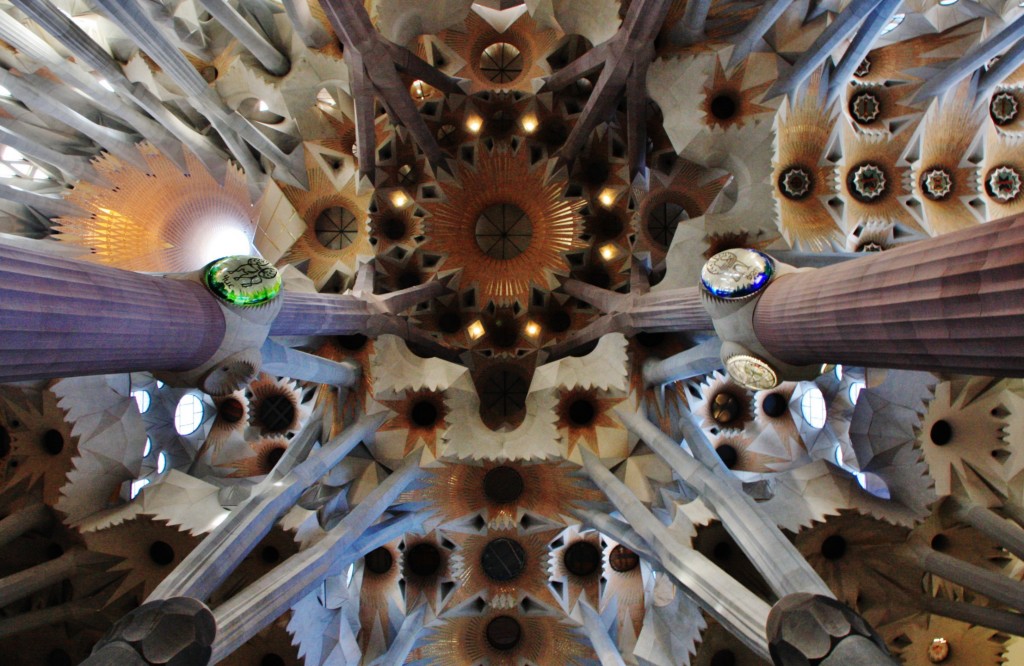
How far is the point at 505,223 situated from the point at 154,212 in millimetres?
7706

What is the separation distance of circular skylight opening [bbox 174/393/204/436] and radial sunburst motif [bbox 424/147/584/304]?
679 cm

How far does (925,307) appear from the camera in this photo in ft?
12.8

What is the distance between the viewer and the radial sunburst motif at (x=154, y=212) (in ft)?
37.5

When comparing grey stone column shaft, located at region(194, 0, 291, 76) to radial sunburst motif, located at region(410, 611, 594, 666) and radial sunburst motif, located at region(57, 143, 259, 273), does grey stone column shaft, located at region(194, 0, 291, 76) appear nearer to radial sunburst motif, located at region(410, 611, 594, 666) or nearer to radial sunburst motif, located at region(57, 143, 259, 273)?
radial sunburst motif, located at region(57, 143, 259, 273)

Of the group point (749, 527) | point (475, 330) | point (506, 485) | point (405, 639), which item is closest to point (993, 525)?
point (749, 527)

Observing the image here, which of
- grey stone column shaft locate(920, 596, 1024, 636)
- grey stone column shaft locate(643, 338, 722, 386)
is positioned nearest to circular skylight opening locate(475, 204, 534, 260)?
grey stone column shaft locate(643, 338, 722, 386)

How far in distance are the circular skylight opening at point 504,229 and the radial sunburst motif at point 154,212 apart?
534cm

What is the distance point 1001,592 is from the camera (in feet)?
29.3

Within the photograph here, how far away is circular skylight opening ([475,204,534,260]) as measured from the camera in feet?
50.1

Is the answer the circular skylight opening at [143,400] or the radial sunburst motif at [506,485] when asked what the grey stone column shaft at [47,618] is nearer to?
the circular skylight opening at [143,400]

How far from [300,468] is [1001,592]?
1076cm

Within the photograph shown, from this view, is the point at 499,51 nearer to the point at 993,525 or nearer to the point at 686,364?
the point at 686,364

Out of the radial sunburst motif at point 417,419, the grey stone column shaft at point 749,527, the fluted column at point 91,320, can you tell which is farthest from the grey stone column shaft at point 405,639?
the fluted column at point 91,320

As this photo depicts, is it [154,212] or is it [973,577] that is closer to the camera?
[973,577]
